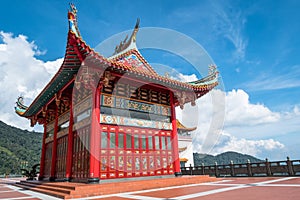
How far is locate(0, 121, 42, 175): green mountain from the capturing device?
62487 mm

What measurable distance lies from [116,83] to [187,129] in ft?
92.2

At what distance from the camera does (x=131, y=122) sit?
11219 millimetres

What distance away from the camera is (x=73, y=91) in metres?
12.4

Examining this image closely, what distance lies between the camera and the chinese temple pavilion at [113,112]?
970 centimetres

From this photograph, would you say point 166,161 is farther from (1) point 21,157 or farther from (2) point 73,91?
(1) point 21,157

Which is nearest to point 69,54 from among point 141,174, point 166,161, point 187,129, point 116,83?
point 116,83

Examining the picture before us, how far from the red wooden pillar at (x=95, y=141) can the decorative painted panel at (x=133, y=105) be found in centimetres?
46

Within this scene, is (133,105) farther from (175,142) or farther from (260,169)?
(260,169)

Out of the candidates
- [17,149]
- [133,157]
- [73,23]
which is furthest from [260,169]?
[17,149]

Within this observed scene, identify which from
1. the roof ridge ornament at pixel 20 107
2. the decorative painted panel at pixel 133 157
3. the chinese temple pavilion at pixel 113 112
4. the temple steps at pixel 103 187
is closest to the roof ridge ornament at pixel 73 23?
the chinese temple pavilion at pixel 113 112

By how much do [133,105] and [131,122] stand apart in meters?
0.99

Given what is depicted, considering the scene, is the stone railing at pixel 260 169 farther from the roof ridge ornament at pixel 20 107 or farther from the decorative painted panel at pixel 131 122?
the roof ridge ornament at pixel 20 107

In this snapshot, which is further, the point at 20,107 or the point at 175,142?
the point at 20,107

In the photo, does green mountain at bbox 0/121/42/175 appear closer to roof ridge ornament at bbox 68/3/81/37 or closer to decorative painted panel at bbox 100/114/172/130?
decorative painted panel at bbox 100/114/172/130
